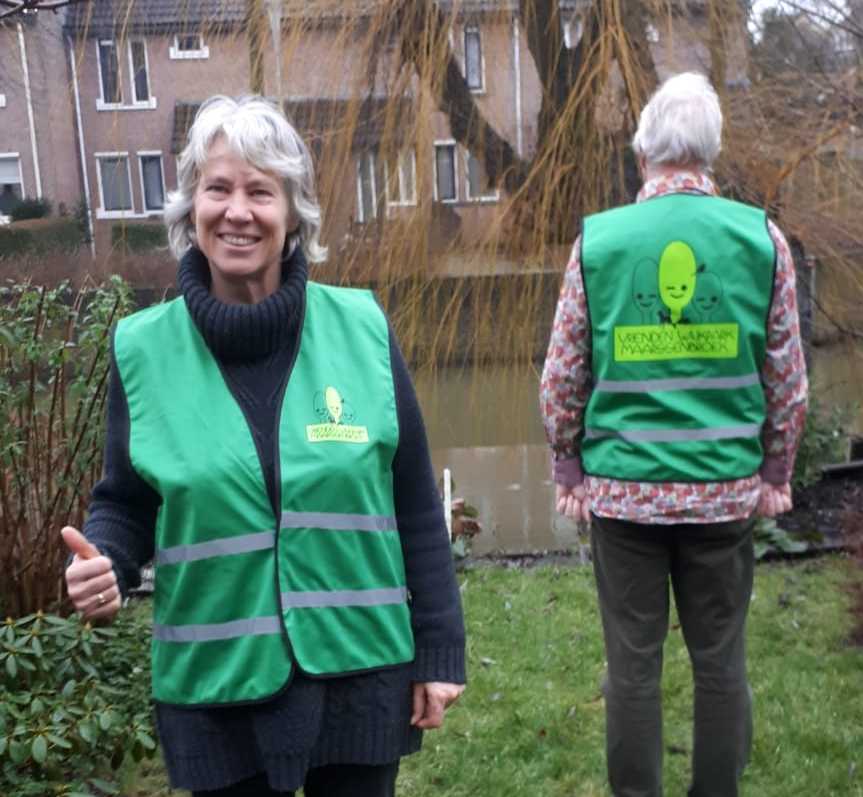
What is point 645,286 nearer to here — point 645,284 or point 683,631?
point 645,284

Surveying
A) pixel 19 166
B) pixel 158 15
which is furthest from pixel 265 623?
pixel 19 166

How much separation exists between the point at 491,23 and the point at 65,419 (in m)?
2.63

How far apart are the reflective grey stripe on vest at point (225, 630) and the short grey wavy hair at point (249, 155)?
1.97 feet

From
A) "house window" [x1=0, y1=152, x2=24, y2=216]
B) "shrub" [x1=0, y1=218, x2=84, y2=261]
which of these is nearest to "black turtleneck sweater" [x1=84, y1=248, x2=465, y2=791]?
"shrub" [x1=0, y1=218, x2=84, y2=261]

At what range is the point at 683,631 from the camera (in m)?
2.59

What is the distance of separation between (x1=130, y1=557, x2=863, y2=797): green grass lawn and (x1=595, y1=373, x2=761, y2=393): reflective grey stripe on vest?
4.03 ft

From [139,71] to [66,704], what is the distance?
12.8 ft

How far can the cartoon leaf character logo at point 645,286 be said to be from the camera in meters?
2.42

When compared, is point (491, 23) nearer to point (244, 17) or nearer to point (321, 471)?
point (244, 17)

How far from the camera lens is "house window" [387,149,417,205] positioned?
4.94 m

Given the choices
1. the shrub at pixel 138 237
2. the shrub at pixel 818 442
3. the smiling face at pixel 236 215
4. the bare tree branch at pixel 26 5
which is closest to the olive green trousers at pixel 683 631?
the smiling face at pixel 236 215

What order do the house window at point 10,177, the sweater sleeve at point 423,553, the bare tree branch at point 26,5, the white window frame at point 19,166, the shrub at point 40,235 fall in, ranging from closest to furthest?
the sweater sleeve at point 423,553 → the bare tree branch at point 26,5 → the shrub at point 40,235 → the white window frame at point 19,166 → the house window at point 10,177

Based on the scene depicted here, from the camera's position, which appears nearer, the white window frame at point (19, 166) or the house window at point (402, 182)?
the house window at point (402, 182)

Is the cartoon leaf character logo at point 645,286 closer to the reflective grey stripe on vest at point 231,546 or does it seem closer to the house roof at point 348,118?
the reflective grey stripe on vest at point 231,546
